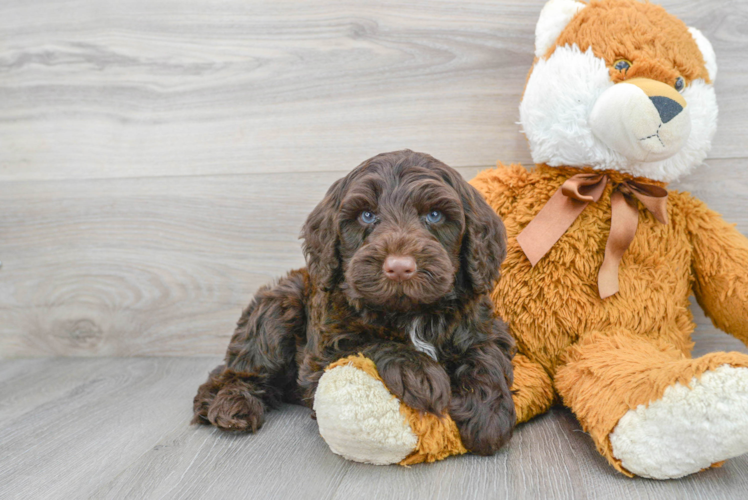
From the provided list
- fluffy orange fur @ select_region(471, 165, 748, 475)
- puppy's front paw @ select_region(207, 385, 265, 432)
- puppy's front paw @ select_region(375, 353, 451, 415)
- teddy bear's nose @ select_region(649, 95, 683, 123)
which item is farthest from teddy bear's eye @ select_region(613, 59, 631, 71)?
puppy's front paw @ select_region(207, 385, 265, 432)

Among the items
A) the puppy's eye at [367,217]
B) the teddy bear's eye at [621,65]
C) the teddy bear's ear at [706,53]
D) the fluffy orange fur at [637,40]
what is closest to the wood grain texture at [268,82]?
the teddy bear's ear at [706,53]

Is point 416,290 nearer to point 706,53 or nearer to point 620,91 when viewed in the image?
point 620,91

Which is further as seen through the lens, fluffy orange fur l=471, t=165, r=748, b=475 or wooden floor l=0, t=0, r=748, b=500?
wooden floor l=0, t=0, r=748, b=500

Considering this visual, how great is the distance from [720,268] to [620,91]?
23.5 inches

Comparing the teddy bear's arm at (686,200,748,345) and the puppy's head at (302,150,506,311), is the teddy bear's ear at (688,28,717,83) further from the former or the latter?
the puppy's head at (302,150,506,311)

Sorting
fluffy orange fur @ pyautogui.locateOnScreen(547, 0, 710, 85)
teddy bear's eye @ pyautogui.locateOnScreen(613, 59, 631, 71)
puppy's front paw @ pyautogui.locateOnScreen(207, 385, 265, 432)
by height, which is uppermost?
fluffy orange fur @ pyautogui.locateOnScreen(547, 0, 710, 85)

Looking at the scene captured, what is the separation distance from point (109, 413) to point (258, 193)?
92cm

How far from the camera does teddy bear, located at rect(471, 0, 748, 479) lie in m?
1.46

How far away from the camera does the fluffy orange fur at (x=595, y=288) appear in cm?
153

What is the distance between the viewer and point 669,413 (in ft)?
3.75

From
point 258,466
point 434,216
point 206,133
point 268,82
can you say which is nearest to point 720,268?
point 434,216

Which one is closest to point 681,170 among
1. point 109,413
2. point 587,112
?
point 587,112

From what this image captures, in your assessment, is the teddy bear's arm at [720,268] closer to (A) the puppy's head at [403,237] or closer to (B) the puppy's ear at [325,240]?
(A) the puppy's head at [403,237]

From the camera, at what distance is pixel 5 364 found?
2.39m
